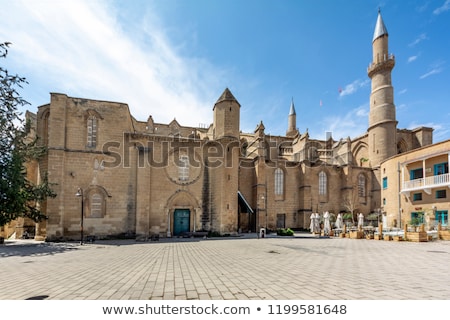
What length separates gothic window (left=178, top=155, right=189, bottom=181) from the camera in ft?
76.2

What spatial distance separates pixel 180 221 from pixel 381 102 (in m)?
31.5

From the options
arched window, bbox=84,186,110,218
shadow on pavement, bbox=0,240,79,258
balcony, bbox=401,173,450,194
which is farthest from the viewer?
balcony, bbox=401,173,450,194

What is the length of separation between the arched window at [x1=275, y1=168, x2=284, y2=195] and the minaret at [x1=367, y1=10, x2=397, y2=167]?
1455cm

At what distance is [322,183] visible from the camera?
33656mm

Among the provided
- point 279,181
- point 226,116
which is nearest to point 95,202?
point 226,116

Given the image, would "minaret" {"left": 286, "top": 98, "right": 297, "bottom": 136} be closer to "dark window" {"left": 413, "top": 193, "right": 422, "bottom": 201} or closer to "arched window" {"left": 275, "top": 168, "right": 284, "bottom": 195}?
"arched window" {"left": 275, "top": 168, "right": 284, "bottom": 195}

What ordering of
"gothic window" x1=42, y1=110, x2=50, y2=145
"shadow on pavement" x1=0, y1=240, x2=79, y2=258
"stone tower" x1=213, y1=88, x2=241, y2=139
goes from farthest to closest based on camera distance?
1. "stone tower" x1=213, y1=88, x2=241, y2=139
2. "gothic window" x1=42, y1=110, x2=50, y2=145
3. "shadow on pavement" x1=0, y1=240, x2=79, y2=258

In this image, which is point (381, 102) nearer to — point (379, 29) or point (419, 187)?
point (379, 29)

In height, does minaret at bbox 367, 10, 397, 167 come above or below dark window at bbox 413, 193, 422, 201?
above

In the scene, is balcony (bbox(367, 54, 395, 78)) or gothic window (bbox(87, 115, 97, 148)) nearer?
gothic window (bbox(87, 115, 97, 148))

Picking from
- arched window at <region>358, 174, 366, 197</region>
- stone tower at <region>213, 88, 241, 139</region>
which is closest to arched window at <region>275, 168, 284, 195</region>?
stone tower at <region>213, 88, 241, 139</region>
